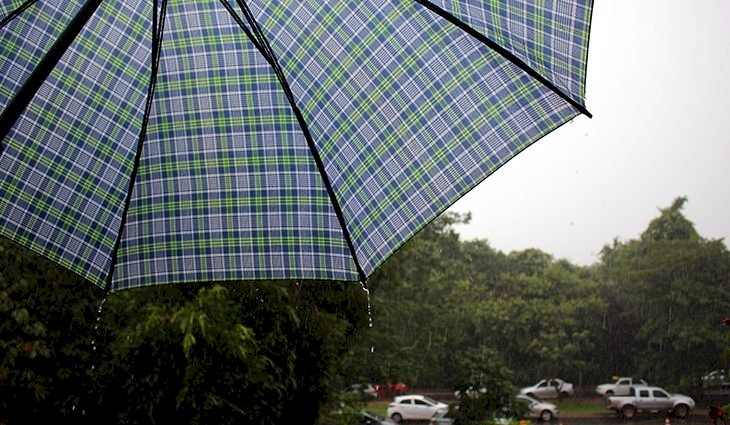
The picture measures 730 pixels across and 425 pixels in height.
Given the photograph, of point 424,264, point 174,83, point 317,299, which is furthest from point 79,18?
point 424,264

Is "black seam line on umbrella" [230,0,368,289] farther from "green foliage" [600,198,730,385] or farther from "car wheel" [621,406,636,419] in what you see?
"green foliage" [600,198,730,385]

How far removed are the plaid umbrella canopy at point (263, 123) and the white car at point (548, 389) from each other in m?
27.2

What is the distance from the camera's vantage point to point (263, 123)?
1.66m

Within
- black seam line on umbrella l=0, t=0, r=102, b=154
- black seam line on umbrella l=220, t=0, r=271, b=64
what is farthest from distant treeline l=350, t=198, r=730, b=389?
black seam line on umbrella l=0, t=0, r=102, b=154

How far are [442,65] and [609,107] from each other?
84.2m

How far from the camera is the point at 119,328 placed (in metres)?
6.50

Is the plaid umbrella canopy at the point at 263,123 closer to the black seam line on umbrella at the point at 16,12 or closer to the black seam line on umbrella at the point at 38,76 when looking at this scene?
the black seam line on umbrella at the point at 16,12

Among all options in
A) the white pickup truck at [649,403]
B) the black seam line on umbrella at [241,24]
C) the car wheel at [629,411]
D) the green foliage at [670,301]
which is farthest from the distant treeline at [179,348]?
the green foliage at [670,301]

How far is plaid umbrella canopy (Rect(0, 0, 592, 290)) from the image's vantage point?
150 cm

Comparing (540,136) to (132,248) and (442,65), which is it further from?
(132,248)

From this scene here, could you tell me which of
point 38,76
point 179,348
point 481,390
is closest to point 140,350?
point 179,348

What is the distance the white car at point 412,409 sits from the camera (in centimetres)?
2297

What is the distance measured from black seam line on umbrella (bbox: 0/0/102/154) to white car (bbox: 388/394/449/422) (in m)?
22.7

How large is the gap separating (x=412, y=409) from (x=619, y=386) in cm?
913
